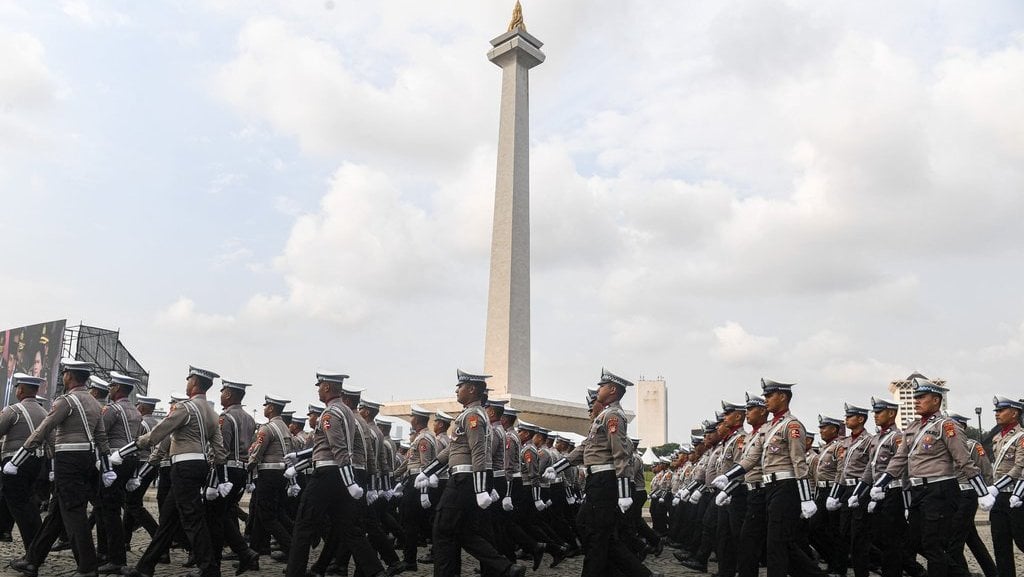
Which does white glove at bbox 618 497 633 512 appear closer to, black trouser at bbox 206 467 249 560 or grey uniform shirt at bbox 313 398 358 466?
grey uniform shirt at bbox 313 398 358 466

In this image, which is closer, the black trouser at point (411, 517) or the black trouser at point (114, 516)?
the black trouser at point (114, 516)

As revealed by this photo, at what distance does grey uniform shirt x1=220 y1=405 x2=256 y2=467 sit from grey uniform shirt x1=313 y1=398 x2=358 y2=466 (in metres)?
2.29

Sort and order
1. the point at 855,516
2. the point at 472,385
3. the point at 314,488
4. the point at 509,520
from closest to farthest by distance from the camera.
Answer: the point at 314,488
the point at 472,385
the point at 855,516
the point at 509,520

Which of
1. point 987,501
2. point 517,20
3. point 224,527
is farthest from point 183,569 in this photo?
point 517,20

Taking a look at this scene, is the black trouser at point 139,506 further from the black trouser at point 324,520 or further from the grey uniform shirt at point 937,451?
the grey uniform shirt at point 937,451

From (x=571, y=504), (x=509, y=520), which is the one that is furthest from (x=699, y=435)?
(x=509, y=520)

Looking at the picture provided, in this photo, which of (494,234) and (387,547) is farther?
(494,234)

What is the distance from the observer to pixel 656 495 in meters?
18.1

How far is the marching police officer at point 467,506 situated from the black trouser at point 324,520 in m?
0.66

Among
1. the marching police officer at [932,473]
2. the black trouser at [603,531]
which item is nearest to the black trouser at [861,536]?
the marching police officer at [932,473]

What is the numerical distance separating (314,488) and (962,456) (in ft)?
20.0

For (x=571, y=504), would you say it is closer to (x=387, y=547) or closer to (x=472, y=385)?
(x=387, y=547)

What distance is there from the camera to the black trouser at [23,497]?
9586mm

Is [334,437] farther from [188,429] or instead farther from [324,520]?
[188,429]
